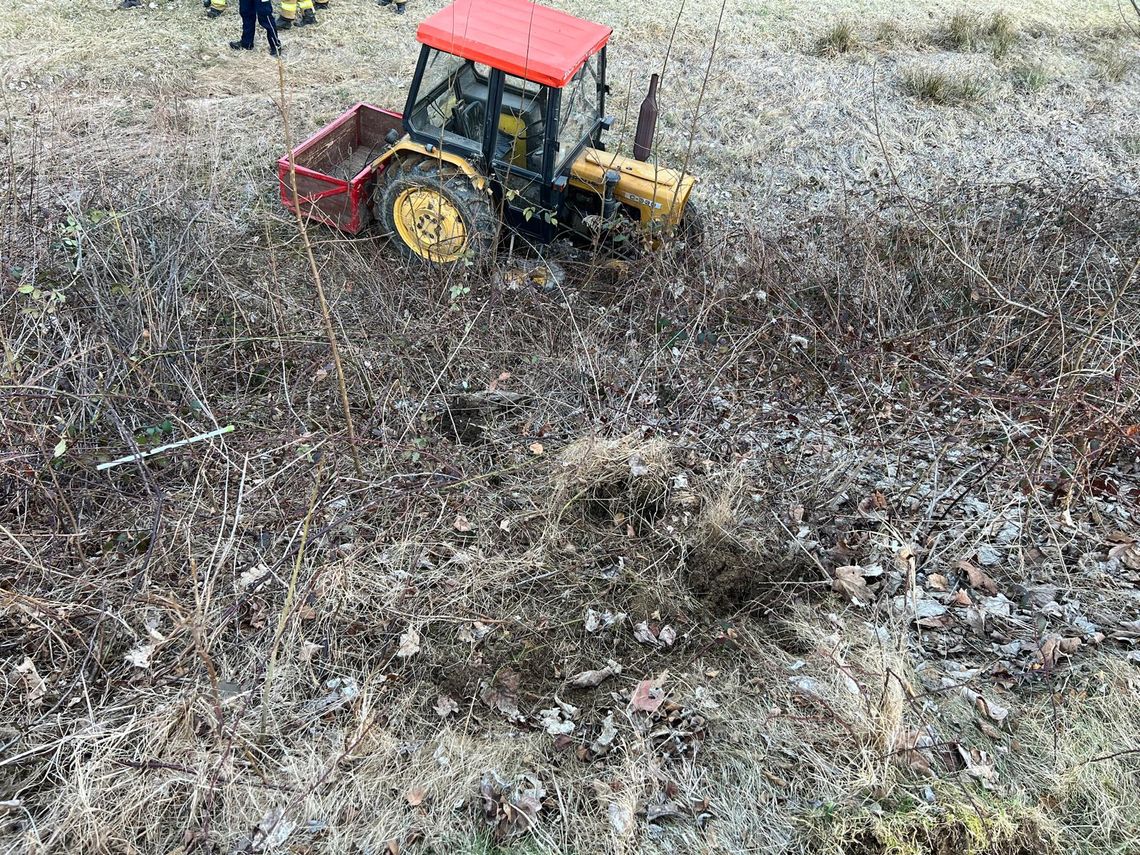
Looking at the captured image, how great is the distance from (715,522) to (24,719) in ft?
9.22

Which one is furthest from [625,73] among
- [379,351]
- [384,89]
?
[379,351]

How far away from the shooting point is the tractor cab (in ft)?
15.0

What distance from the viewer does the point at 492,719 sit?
3.03 m

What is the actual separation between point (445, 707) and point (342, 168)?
434 cm

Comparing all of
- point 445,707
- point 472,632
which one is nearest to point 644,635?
point 472,632

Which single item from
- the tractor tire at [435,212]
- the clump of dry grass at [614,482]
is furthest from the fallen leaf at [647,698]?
the tractor tire at [435,212]

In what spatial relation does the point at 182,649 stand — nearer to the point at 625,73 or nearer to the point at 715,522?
the point at 715,522

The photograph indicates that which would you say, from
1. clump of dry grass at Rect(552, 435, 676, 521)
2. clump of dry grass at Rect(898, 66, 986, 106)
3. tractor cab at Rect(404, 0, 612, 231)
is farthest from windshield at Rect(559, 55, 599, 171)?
clump of dry grass at Rect(898, 66, 986, 106)

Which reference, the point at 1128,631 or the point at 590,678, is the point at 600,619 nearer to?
the point at 590,678

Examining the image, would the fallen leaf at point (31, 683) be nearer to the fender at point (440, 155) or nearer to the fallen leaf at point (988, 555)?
the fender at point (440, 155)

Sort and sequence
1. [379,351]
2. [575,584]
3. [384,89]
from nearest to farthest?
[575,584] < [379,351] < [384,89]

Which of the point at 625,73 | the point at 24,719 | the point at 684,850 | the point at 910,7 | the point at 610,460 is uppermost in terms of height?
the point at 910,7

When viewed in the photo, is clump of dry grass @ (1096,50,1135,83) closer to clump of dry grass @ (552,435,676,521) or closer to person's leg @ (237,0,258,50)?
clump of dry grass @ (552,435,676,521)

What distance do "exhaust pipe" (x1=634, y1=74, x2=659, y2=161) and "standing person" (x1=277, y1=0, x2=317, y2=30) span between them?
506 cm
